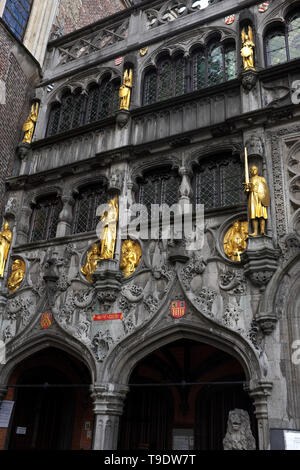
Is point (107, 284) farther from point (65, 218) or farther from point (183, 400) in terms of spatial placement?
point (183, 400)

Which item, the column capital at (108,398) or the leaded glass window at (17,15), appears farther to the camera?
the leaded glass window at (17,15)

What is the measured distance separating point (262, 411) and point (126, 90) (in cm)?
977

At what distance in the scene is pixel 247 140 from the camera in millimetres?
10680

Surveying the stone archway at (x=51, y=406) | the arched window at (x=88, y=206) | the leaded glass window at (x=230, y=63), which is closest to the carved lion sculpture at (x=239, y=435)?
the stone archway at (x=51, y=406)

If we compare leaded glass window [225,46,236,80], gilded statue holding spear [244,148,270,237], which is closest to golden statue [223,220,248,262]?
gilded statue holding spear [244,148,270,237]

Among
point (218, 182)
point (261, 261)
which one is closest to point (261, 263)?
point (261, 261)

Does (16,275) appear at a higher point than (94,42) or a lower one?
lower

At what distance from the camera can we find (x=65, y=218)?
1273 cm

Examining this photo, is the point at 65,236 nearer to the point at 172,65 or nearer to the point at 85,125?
the point at 85,125

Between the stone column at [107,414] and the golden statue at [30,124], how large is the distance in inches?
346

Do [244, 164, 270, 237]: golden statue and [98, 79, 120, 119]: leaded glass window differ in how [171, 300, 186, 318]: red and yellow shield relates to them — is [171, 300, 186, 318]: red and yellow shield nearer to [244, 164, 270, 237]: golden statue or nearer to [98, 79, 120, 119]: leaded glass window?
[244, 164, 270, 237]: golden statue

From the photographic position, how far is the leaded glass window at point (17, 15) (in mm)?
16125

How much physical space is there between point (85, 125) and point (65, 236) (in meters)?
3.74

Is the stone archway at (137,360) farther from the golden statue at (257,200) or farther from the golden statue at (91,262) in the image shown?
the golden statue at (257,200)
